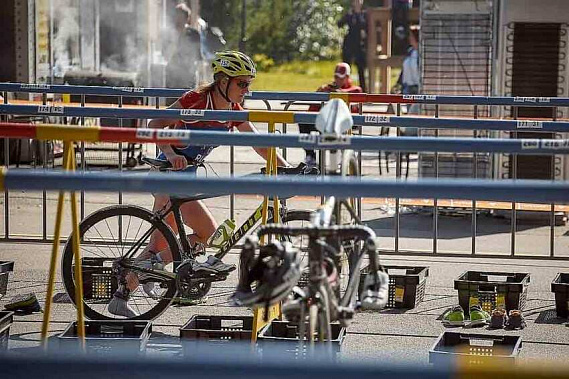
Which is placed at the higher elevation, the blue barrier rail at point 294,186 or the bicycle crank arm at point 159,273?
the blue barrier rail at point 294,186

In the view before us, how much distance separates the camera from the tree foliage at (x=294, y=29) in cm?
3075

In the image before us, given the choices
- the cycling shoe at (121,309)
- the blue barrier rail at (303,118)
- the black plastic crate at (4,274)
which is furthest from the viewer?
the black plastic crate at (4,274)

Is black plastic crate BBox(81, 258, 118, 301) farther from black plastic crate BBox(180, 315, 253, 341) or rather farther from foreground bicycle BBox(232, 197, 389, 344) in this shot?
foreground bicycle BBox(232, 197, 389, 344)

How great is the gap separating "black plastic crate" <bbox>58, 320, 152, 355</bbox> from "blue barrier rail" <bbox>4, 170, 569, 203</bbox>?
2.60 meters

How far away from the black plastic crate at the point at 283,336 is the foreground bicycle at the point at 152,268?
0.95m

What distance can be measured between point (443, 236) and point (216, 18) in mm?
15994

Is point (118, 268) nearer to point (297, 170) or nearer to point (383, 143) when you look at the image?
point (297, 170)

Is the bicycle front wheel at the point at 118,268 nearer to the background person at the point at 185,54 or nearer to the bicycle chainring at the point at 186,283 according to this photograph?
the bicycle chainring at the point at 186,283

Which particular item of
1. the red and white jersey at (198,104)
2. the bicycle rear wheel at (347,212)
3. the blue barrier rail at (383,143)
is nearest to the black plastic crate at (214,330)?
the bicycle rear wheel at (347,212)

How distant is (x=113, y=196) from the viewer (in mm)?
13797

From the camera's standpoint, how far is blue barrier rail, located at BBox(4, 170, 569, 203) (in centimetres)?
427

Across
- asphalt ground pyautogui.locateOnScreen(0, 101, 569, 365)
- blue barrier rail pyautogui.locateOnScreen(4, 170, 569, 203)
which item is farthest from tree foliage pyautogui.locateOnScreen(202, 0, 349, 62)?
blue barrier rail pyautogui.locateOnScreen(4, 170, 569, 203)

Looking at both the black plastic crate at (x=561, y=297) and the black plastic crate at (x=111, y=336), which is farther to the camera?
the black plastic crate at (x=561, y=297)

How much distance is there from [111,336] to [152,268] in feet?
2.78
